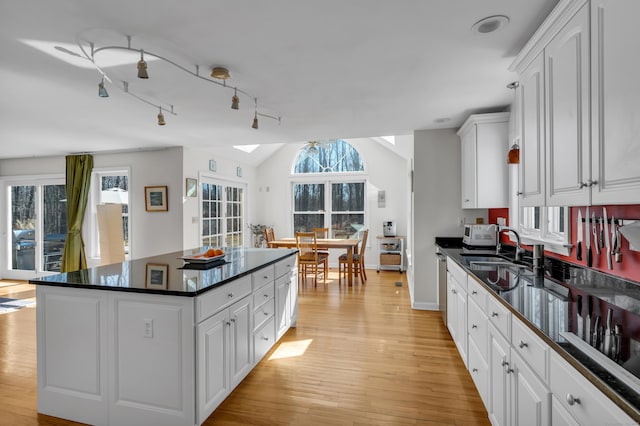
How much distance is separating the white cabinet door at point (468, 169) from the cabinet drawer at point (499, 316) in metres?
1.85

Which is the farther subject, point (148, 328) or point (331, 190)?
point (331, 190)

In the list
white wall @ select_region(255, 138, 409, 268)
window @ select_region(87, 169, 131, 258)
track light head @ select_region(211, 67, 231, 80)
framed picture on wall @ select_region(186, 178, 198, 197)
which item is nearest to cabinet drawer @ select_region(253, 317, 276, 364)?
track light head @ select_region(211, 67, 231, 80)

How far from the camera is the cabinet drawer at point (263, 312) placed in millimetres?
2628

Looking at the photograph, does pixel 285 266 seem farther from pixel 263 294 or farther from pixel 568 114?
pixel 568 114

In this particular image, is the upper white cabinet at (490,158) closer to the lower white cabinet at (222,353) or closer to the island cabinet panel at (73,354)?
the lower white cabinet at (222,353)

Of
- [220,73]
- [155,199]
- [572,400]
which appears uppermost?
[220,73]

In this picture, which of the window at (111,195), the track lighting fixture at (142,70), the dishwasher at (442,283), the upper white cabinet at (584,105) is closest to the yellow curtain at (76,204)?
the window at (111,195)

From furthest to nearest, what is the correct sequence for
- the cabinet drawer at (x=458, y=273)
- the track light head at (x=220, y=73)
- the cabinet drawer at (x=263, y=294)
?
the cabinet drawer at (x=263, y=294) → the cabinet drawer at (x=458, y=273) → the track light head at (x=220, y=73)

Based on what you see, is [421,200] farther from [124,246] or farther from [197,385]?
[124,246]

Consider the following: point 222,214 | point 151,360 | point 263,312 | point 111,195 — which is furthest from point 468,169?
point 111,195

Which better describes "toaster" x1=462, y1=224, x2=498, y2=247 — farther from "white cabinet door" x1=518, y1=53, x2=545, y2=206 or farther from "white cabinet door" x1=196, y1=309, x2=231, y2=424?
"white cabinet door" x1=196, y1=309, x2=231, y2=424

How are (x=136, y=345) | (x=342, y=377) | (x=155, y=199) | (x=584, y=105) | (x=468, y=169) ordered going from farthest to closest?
(x=155, y=199), (x=468, y=169), (x=342, y=377), (x=136, y=345), (x=584, y=105)

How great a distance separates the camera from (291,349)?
3.06 m

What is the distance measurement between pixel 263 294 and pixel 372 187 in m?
4.87
